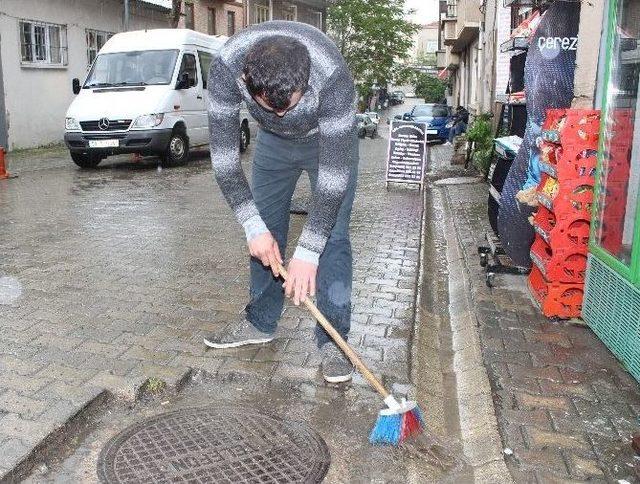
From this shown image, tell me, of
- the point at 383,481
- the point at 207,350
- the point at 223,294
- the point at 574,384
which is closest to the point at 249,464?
the point at 383,481

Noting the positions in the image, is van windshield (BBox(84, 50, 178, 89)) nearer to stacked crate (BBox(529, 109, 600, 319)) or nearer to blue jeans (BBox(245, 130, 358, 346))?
stacked crate (BBox(529, 109, 600, 319))

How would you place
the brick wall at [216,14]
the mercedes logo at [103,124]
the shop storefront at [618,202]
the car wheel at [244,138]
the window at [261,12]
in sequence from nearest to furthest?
the shop storefront at [618,202], the mercedes logo at [103,124], the car wheel at [244,138], the brick wall at [216,14], the window at [261,12]

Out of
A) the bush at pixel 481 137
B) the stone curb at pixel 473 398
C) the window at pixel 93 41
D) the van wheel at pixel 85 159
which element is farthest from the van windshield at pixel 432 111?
the stone curb at pixel 473 398

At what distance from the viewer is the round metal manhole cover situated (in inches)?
101

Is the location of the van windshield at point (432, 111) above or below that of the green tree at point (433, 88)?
below

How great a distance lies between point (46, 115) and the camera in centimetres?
1680


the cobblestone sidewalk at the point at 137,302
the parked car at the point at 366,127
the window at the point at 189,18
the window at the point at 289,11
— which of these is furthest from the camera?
the window at the point at 289,11

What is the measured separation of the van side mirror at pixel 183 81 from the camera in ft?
41.4

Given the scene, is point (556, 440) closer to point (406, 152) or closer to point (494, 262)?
point (494, 262)

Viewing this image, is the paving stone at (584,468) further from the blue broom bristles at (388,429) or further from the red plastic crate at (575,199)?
the red plastic crate at (575,199)

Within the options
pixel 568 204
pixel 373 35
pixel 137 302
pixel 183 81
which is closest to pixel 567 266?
pixel 568 204

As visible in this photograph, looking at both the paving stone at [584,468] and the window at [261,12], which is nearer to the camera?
the paving stone at [584,468]

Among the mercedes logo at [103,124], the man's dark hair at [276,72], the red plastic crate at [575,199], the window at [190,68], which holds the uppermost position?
the window at [190,68]

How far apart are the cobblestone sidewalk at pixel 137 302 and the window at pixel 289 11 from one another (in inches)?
1123
